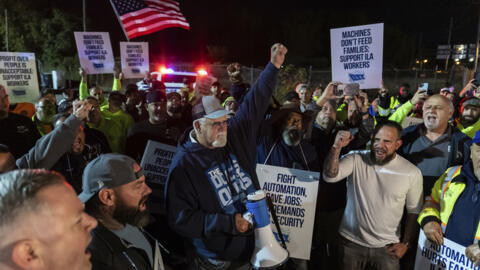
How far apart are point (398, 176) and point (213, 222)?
1755 millimetres

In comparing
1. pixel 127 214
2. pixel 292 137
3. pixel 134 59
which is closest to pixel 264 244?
pixel 127 214

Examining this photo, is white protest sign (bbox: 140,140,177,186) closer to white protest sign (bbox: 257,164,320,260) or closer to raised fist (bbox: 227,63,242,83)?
white protest sign (bbox: 257,164,320,260)

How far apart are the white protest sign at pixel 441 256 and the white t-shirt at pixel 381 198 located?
0.81 ft

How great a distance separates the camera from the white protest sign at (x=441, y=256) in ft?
9.39

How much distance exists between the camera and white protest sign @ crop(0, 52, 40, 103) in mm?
6254

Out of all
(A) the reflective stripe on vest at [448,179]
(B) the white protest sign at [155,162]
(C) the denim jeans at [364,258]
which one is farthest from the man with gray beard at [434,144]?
(B) the white protest sign at [155,162]

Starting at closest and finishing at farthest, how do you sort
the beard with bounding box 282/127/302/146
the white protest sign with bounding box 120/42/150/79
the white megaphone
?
the white megaphone, the beard with bounding box 282/127/302/146, the white protest sign with bounding box 120/42/150/79

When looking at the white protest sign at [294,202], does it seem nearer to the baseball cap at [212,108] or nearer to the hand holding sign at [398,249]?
the hand holding sign at [398,249]

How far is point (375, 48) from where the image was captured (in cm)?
518

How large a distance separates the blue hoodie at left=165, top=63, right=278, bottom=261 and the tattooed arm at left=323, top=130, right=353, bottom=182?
74 centimetres

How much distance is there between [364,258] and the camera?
3.40 meters

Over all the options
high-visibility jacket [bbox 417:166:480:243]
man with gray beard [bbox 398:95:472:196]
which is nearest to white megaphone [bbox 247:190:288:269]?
high-visibility jacket [bbox 417:166:480:243]

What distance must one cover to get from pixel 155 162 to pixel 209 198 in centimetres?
128

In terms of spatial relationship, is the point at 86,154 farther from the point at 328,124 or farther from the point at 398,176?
the point at 398,176
